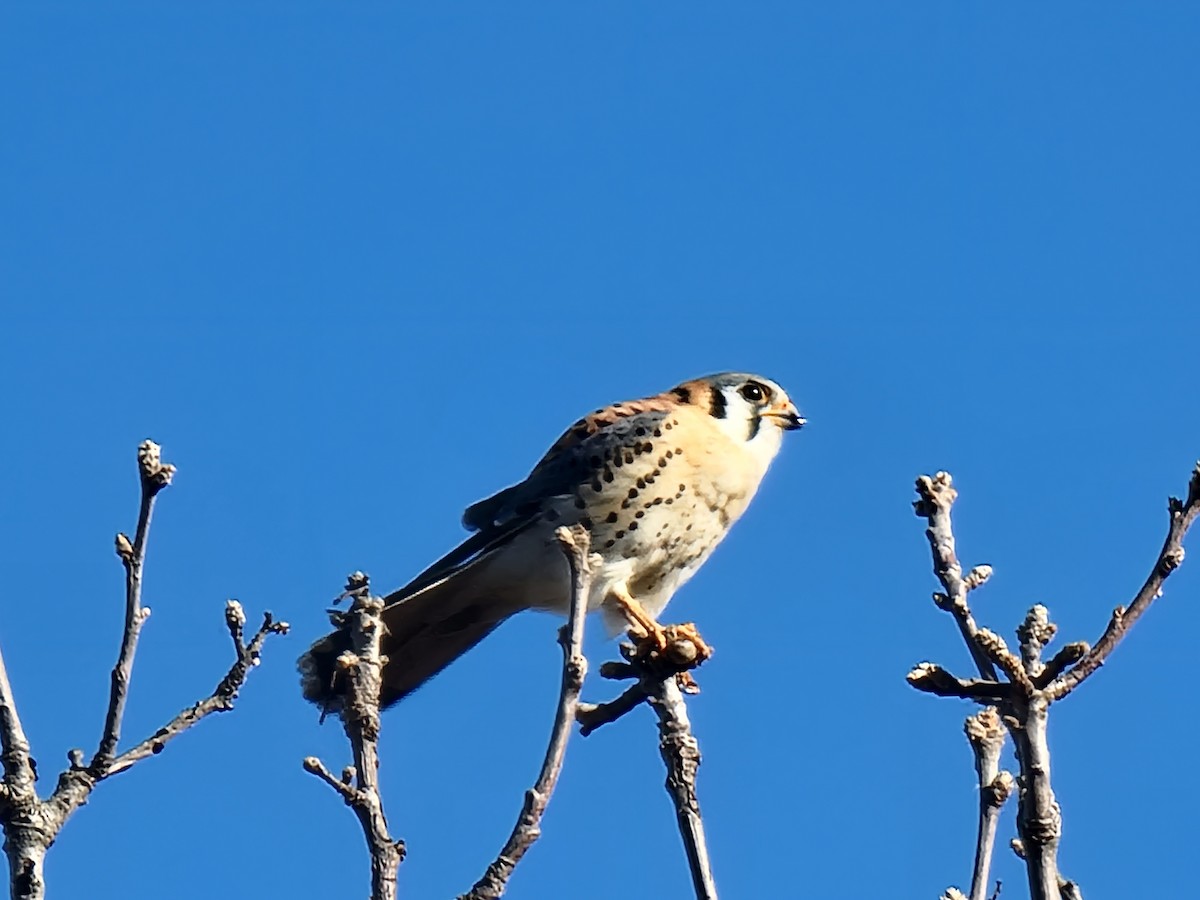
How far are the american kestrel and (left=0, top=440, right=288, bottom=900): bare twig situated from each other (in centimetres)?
269

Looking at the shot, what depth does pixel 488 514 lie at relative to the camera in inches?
241

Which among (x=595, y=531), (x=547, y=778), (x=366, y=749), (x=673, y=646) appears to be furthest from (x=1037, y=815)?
(x=595, y=531)

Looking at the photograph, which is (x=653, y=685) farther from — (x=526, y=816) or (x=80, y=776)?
(x=80, y=776)

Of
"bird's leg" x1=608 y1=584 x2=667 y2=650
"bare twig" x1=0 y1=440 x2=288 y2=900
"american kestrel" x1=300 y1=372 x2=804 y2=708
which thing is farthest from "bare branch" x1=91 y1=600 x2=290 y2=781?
"american kestrel" x1=300 y1=372 x2=804 y2=708

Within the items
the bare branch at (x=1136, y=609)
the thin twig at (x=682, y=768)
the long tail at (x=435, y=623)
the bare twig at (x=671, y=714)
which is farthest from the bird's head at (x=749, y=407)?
the bare branch at (x=1136, y=609)

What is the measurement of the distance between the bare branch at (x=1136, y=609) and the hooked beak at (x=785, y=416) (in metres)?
3.43

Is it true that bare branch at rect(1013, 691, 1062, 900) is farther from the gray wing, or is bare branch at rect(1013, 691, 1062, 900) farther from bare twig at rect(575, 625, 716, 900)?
the gray wing

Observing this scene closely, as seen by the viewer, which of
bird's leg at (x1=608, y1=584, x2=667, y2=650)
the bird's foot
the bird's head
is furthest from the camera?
the bird's head

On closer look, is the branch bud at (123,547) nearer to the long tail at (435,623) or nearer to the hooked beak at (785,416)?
the long tail at (435,623)

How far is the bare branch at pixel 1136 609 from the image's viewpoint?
2863 mm

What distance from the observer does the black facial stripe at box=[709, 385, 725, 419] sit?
249 inches

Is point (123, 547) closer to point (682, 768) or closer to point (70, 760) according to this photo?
point (70, 760)

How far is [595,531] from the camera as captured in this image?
5.82 metres

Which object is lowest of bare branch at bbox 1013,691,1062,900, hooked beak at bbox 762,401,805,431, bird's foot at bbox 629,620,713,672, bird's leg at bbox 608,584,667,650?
bare branch at bbox 1013,691,1062,900
